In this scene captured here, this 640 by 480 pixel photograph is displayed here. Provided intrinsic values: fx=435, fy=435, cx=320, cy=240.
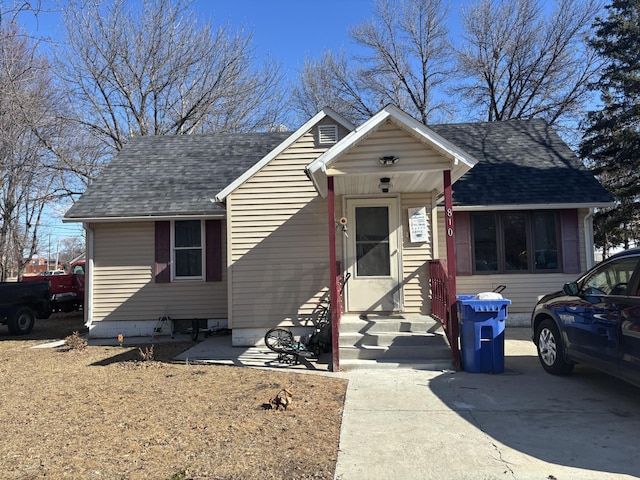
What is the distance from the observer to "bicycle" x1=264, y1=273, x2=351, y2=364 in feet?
23.8

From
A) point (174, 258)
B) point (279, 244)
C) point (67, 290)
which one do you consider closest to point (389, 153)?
point (279, 244)

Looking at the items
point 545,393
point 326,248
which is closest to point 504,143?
point 326,248

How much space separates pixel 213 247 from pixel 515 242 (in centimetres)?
681

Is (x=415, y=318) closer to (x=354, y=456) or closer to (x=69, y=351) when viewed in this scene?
(x=354, y=456)

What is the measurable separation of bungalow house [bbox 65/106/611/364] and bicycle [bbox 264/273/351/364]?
0.35 m

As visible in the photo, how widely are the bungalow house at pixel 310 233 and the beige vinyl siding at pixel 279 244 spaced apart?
0.07 feet

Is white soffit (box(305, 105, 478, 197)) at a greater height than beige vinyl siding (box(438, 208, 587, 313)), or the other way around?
white soffit (box(305, 105, 478, 197))

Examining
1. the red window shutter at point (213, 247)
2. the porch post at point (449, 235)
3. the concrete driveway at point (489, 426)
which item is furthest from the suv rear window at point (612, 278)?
the red window shutter at point (213, 247)

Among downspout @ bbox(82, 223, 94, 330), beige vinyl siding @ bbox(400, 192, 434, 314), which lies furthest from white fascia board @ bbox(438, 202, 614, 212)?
Answer: downspout @ bbox(82, 223, 94, 330)

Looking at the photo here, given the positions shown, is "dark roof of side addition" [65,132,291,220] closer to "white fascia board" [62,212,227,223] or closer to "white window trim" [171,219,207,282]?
"white fascia board" [62,212,227,223]

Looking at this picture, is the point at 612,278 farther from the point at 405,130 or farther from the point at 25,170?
the point at 25,170

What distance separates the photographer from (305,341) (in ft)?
27.8

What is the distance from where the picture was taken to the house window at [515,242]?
31.2 ft

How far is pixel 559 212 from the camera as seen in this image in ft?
31.0
